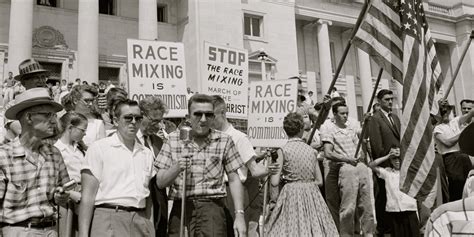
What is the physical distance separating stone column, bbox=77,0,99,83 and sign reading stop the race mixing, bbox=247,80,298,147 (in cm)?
1473

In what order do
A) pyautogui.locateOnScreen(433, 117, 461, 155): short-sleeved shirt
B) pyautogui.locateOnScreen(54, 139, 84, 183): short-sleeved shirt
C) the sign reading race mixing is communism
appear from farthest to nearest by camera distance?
pyautogui.locateOnScreen(433, 117, 461, 155): short-sleeved shirt → the sign reading race mixing is communism → pyautogui.locateOnScreen(54, 139, 84, 183): short-sleeved shirt

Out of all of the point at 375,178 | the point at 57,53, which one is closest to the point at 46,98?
the point at 375,178

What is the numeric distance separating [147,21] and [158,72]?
16611 millimetres

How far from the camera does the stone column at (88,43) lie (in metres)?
21.4

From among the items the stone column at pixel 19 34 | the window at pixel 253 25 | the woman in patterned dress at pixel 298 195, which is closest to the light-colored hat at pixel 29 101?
the woman in patterned dress at pixel 298 195

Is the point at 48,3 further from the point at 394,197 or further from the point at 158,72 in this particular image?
the point at 394,197

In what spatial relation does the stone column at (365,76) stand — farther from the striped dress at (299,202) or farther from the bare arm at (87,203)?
the bare arm at (87,203)

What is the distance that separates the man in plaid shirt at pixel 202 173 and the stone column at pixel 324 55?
29.1 meters

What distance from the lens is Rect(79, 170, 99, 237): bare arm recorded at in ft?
13.1

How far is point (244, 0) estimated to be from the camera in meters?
29.0

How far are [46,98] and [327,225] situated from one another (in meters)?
3.64

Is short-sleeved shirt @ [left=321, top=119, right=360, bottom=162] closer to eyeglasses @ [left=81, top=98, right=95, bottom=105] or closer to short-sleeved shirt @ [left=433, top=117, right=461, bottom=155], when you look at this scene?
short-sleeved shirt @ [left=433, top=117, right=461, bottom=155]

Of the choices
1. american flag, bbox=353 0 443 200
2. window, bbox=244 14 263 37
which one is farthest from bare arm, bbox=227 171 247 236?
window, bbox=244 14 263 37

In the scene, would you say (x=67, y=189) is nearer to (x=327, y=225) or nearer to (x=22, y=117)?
(x=22, y=117)
